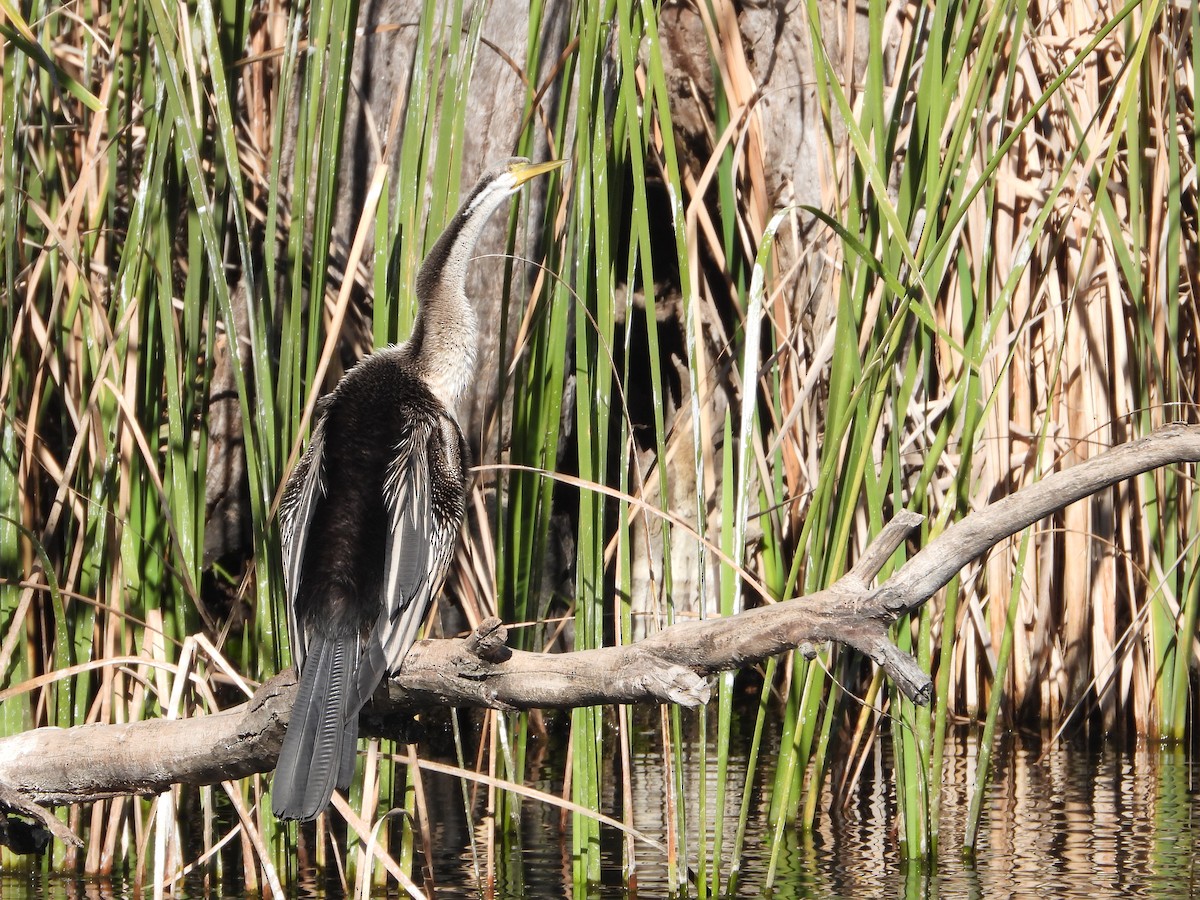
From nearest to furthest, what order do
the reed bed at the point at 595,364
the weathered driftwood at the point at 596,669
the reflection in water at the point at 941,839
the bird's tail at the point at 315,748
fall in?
the weathered driftwood at the point at 596,669 < the bird's tail at the point at 315,748 < the reed bed at the point at 595,364 < the reflection in water at the point at 941,839

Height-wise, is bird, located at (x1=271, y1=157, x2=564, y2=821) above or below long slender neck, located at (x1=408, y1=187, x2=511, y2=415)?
below

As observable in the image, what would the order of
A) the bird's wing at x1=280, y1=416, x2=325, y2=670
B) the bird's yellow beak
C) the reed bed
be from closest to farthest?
the bird's wing at x1=280, y1=416, x2=325, y2=670 < the reed bed < the bird's yellow beak

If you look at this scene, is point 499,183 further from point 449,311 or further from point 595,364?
point 595,364

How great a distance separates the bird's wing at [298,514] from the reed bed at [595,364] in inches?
1.9

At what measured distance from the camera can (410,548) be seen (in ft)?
8.29

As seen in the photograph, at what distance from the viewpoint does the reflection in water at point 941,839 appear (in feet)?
9.94

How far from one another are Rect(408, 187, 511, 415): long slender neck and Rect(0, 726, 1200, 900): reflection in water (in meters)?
0.98

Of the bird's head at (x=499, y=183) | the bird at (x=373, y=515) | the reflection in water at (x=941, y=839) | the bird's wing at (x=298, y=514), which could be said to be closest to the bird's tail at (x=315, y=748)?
the bird at (x=373, y=515)

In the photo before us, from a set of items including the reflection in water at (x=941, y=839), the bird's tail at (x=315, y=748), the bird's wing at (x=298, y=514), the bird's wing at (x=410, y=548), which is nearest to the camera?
the bird's tail at (x=315, y=748)

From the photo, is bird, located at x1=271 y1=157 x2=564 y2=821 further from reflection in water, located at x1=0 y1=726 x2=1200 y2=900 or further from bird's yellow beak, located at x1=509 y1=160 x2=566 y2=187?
reflection in water, located at x1=0 y1=726 x2=1200 y2=900

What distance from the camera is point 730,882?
9.46 feet

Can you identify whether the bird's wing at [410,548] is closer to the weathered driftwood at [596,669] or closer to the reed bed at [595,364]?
the weathered driftwood at [596,669]

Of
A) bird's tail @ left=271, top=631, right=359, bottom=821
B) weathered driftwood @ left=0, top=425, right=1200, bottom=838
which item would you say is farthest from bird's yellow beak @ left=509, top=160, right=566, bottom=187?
bird's tail @ left=271, top=631, right=359, bottom=821

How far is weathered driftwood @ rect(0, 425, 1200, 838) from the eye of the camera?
62.4 inches
